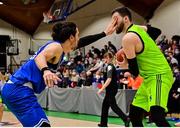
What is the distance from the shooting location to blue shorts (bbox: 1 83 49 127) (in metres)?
3.84

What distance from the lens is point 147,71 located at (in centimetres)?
455

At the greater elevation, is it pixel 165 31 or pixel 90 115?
pixel 165 31

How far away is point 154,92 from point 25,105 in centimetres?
148

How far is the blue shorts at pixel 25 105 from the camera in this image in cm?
384

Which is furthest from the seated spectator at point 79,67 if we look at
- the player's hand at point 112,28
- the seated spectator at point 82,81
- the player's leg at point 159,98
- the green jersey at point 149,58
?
the player's leg at point 159,98

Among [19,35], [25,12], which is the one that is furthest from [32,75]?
[19,35]

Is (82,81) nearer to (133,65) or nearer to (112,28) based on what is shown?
(112,28)

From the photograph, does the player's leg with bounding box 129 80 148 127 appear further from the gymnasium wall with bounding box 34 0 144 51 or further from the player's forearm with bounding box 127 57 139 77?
the gymnasium wall with bounding box 34 0 144 51

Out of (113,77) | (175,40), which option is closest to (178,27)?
(175,40)

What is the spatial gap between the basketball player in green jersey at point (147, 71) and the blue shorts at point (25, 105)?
49.2 inches

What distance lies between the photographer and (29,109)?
387 cm

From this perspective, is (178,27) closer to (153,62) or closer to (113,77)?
(113,77)

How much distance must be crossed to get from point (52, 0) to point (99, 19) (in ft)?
12.9

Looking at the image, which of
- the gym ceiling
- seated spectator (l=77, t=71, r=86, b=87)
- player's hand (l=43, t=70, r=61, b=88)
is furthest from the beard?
the gym ceiling
